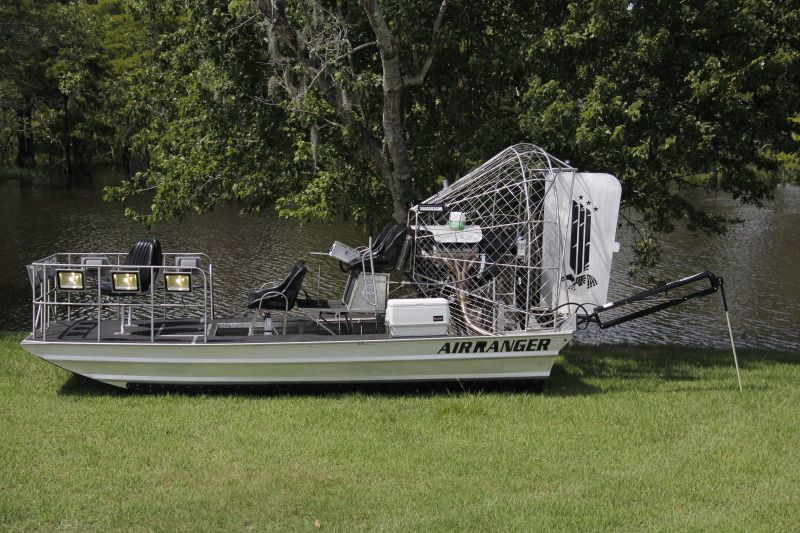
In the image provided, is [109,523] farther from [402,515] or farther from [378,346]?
[378,346]

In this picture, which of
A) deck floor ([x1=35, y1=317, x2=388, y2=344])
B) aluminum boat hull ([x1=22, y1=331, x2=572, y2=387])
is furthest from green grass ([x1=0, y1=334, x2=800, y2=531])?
deck floor ([x1=35, y1=317, x2=388, y2=344])

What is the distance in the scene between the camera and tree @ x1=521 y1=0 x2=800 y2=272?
41.9ft

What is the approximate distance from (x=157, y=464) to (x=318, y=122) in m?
8.05

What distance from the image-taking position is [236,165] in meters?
15.2

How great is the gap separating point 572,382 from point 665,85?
5.31 metres

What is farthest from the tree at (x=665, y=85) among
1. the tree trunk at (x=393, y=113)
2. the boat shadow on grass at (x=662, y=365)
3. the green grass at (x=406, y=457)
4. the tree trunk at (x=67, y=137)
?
the tree trunk at (x=67, y=137)

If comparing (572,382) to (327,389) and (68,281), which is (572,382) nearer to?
(327,389)

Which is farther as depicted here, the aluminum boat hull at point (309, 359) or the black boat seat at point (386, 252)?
the black boat seat at point (386, 252)

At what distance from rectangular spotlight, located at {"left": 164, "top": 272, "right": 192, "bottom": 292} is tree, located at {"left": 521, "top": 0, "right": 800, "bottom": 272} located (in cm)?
587

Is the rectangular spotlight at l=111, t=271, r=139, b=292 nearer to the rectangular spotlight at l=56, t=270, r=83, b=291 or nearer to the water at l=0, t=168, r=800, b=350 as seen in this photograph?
the rectangular spotlight at l=56, t=270, r=83, b=291

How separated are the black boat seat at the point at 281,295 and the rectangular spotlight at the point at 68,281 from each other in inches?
83.5

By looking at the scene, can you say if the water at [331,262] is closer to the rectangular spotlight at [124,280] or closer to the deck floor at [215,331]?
the deck floor at [215,331]

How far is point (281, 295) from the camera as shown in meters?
11.0

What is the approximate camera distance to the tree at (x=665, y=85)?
12773 mm
